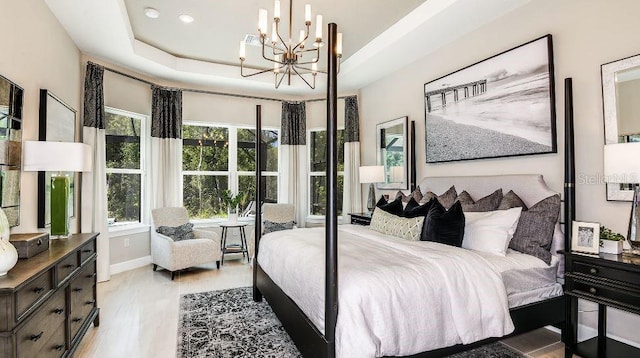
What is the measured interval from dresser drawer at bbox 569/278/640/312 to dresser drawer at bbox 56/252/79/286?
330 cm

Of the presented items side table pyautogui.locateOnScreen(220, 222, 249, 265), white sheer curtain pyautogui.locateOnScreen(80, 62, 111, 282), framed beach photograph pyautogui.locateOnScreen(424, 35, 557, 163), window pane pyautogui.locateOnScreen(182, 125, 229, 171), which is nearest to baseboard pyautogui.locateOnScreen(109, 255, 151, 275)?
white sheer curtain pyautogui.locateOnScreen(80, 62, 111, 282)

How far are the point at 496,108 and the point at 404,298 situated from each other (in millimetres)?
2353

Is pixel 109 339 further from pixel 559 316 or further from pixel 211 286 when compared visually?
pixel 559 316

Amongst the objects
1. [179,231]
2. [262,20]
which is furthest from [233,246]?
[262,20]

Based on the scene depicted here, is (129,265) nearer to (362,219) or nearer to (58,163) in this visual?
(58,163)

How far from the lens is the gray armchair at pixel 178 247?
4.45m

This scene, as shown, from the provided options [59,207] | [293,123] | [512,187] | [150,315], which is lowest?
[150,315]

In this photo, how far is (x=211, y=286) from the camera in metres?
4.14

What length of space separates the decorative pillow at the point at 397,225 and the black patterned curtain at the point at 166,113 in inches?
139

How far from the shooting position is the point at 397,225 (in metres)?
3.21

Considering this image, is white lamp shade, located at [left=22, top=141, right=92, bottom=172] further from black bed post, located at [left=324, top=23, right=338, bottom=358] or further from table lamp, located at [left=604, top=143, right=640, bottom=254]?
table lamp, located at [left=604, top=143, right=640, bottom=254]

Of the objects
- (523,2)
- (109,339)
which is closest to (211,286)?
(109,339)

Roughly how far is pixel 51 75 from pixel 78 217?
175cm

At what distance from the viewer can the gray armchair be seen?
4.45 metres
